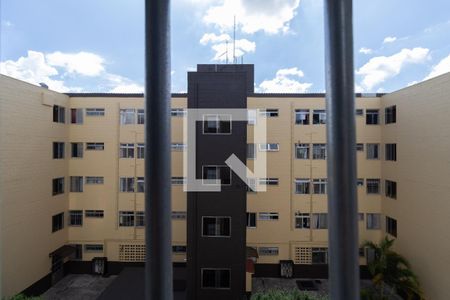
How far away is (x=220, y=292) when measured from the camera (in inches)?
354

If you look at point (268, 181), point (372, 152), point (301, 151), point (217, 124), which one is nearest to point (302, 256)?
point (268, 181)

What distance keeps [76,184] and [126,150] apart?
278 cm

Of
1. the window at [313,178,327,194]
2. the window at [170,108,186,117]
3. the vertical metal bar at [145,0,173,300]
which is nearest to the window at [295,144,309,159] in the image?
the window at [313,178,327,194]

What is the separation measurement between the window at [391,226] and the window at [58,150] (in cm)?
→ 1453

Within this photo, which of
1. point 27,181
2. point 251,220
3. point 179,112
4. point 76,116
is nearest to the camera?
point 27,181

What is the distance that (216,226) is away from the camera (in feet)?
30.3

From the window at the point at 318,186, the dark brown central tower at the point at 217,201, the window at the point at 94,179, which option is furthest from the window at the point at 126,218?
the window at the point at 318,186

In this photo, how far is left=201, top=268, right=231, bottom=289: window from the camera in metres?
9.03

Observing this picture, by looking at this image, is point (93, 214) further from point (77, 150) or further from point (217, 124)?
point (217, 124)

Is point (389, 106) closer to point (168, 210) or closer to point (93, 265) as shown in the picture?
point (168, 210)

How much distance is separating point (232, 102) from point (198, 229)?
4.48m

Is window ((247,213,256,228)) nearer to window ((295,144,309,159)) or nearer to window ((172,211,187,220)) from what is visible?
window ((172,211,187,220))

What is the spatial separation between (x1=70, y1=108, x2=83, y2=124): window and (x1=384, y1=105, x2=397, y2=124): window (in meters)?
13.7

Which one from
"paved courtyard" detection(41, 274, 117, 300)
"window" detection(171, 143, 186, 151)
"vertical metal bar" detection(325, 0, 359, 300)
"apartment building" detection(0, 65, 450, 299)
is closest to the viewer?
"vertical metal bar" detection(325, 0, 359, 300)
